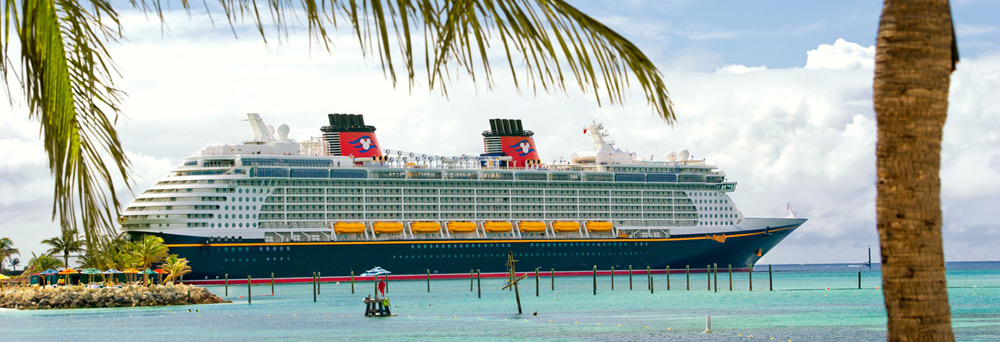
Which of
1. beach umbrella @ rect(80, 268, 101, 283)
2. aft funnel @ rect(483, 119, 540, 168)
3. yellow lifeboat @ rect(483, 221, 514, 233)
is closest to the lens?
beach umbrella @ rect(80, 268, 101, 283)

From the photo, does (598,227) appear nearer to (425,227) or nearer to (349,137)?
(425,227)

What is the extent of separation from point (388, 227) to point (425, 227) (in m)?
2.26

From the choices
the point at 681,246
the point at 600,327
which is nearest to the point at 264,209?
the point at 681,246

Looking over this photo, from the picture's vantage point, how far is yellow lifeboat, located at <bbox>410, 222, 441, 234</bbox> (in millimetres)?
67938

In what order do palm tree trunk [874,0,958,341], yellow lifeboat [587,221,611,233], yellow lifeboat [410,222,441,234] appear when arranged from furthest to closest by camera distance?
yellow lifeboat [587,221,611,233]
yellow lifeboat [410,222,441,234]
palm tree trunk [874,0,958,341]

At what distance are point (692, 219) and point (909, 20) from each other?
7298 centimetres

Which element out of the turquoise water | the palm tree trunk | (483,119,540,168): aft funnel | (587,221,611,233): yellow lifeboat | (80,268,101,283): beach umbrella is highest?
(483,119,540,168): aft funnel

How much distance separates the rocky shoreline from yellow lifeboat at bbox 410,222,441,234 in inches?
795

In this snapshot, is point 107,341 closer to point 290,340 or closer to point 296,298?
point 290,340

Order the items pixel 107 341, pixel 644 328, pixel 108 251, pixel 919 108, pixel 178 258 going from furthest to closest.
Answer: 1. pixel 178 258
2. pixel 644 328
3. pixel 107 341
4. pixel 919 108
5. pixel 108 251

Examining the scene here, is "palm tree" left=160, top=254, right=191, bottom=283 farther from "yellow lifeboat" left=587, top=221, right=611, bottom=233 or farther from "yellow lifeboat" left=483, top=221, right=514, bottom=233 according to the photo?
"yellow lifeboat" left=587, top=221, right=611, bottom=233

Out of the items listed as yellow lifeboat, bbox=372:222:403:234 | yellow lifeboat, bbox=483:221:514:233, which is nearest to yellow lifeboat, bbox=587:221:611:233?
yellow lifeboat, bbox=483:221:514:233

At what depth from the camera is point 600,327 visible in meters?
34.9

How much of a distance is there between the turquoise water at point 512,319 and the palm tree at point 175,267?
2.89m
